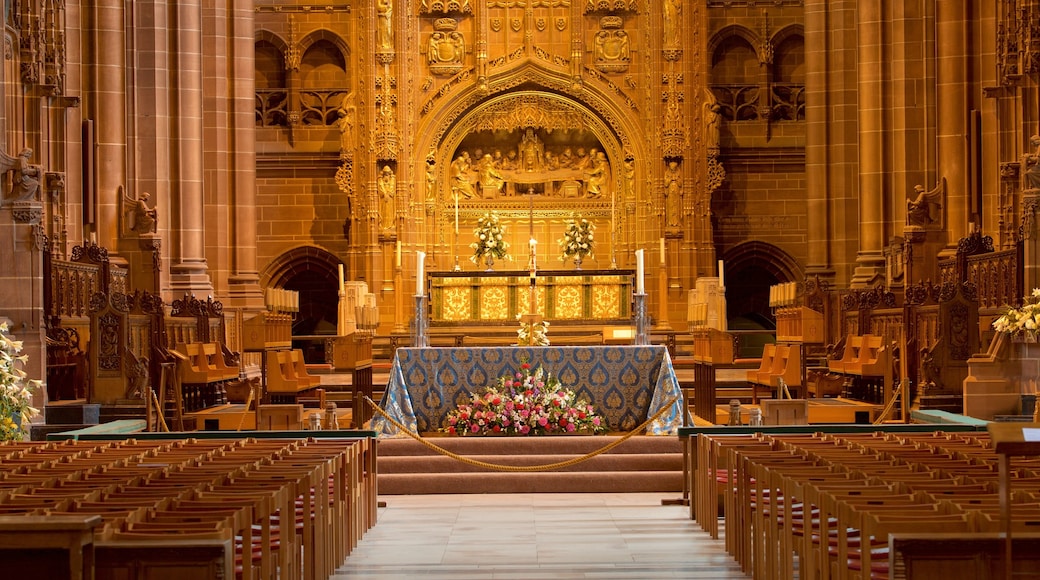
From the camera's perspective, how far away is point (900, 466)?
7.35 meters

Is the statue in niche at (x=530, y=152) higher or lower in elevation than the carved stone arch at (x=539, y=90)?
lower

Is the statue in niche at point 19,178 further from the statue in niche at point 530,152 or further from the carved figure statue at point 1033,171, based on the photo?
the statue in niche at point 530,152

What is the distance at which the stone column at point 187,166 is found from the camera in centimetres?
1983

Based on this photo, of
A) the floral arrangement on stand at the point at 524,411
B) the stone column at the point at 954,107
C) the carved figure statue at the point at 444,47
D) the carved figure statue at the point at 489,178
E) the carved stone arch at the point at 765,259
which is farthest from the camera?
the carved stone arch at the point at 765,259

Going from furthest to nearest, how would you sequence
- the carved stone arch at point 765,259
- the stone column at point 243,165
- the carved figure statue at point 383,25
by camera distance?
the carved stone arch at point 765,259 < the carved figure statue at point 383,25 < the stone column at point 243,165

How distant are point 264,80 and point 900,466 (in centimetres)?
2305

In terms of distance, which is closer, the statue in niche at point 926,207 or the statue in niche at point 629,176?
the statue in niche at point 926,207

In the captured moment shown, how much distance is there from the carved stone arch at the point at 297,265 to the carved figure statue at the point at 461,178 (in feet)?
9.24

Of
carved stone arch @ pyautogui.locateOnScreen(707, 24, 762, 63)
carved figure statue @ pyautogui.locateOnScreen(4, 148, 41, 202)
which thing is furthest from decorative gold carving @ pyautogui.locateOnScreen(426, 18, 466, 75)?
carved figure statue @ pyautogui.locateOnScreen(4, 148, 41, 202)

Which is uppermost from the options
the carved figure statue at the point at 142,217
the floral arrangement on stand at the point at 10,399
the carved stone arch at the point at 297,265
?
the carved figure statue at the point at 142,217

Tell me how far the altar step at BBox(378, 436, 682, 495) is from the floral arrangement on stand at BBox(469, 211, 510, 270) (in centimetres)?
1192

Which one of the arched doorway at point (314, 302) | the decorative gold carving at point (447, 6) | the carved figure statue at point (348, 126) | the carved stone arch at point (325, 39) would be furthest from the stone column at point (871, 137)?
the arched doorway at point (314, 302)

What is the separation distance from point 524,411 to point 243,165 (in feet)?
37.0

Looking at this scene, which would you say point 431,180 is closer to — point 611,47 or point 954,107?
point 611,47
